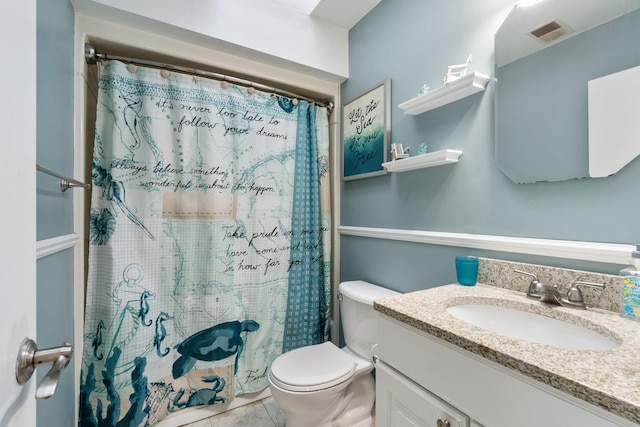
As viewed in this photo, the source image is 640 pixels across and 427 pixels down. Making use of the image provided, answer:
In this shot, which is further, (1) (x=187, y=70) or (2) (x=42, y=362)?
(1) (x=187, y=70)

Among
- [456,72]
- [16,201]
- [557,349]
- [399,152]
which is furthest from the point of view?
[399,152]

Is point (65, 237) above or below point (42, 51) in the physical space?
below

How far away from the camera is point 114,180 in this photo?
4.33 feet

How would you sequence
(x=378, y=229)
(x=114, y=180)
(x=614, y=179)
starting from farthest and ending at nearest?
(x=378, y=229) → (x=114, y=180) → (x=614, y=179)

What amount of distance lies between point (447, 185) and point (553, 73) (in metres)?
0.52

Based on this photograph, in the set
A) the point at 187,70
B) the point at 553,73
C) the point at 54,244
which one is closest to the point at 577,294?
the point at 553,73

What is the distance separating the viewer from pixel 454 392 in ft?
2.11

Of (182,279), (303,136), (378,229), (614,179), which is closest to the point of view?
(614,179)

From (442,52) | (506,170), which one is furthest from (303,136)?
(506,170)

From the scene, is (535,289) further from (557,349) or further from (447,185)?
(447,185)

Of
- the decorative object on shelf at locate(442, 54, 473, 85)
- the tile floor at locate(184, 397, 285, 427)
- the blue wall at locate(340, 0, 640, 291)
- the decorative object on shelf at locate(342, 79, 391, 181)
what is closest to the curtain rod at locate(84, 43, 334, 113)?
the decorative object on shelf at locate(342, 79, 391, 181)

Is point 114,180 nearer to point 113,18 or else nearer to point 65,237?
point 65,237

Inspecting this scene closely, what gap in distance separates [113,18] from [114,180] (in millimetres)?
780

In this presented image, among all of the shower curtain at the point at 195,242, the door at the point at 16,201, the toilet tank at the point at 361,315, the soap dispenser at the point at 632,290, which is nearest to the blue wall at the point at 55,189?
the shower curtain at the point at 195,242
